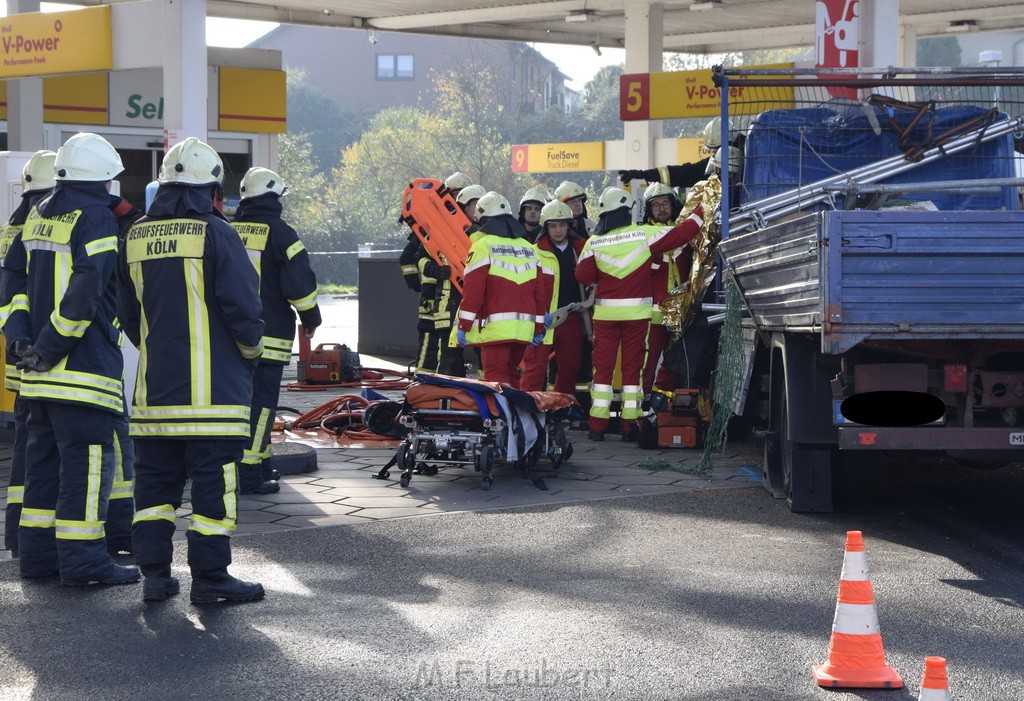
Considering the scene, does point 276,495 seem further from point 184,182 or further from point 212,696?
point 212,696

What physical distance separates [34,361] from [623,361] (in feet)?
18.9

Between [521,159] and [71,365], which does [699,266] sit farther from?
[521,159]

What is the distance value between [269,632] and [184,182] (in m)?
2.03

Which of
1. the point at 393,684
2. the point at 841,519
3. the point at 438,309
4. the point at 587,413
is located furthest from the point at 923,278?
the point at 438,309

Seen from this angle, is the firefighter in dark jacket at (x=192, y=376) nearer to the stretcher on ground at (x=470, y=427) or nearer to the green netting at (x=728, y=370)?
the stretcher on ground at (x=470, y=427)

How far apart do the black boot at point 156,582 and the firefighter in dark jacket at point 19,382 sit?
1.01 metres

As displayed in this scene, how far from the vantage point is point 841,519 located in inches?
319

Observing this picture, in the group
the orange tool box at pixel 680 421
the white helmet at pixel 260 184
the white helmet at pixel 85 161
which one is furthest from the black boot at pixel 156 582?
the orange tool box at pixel 680 421

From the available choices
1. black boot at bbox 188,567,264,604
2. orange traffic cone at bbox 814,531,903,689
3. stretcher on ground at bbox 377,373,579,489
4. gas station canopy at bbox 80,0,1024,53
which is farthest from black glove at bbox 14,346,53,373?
gas station canopy at bbox 80,0,1024,53

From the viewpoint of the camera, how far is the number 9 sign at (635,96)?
17.7 m

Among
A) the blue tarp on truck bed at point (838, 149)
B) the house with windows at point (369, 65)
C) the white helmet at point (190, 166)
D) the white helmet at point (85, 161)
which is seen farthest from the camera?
the house with windows at point (369, 65)

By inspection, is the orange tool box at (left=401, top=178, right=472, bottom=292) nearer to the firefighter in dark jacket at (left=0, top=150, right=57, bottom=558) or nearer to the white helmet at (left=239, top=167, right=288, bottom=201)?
the white helmet at (left=239, top=167, right=288, bottom=201)

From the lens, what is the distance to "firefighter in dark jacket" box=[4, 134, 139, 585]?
652cm

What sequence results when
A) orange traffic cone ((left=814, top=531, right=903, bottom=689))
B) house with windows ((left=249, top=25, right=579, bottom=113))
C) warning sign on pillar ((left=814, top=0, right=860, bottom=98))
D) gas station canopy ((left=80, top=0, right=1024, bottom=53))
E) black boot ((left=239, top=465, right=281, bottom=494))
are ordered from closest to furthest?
orange traffic cone ((left=814, top=531, right=903, bottom=689))
black boot ((left=239, top=465, right=281, bottom=494))
warning sign on pillar ((left=814, top=0, right=860, bottom=98))
gas station canopy ((left=80, top=0, right=1024, bottom=53))
house with windows ((left=249, top=25, right=579, bottom=113))
